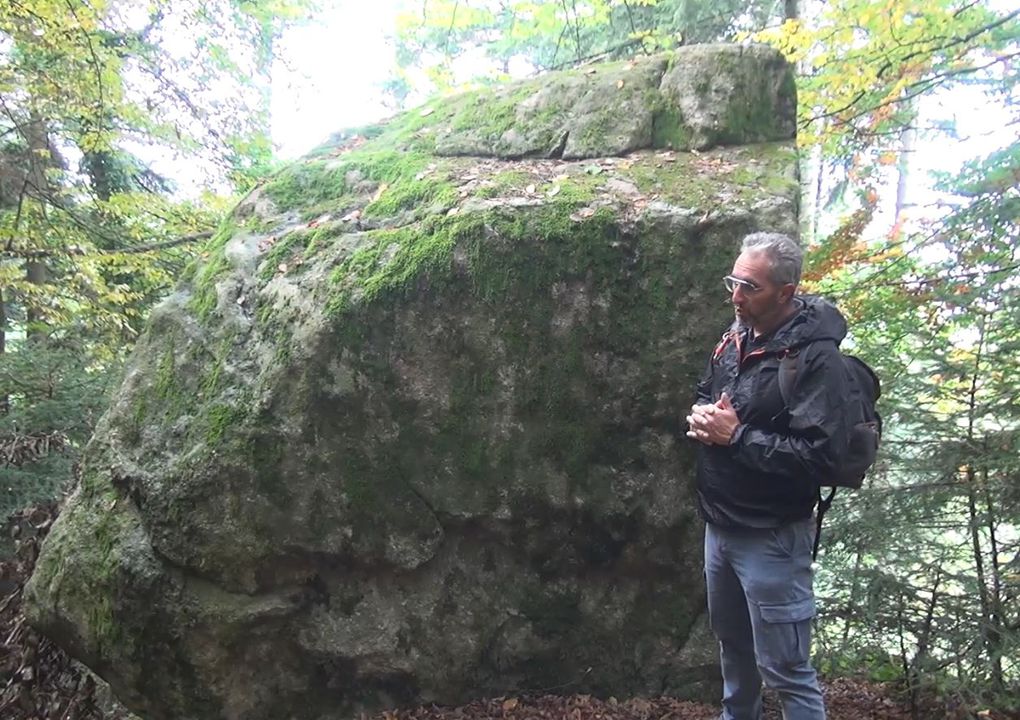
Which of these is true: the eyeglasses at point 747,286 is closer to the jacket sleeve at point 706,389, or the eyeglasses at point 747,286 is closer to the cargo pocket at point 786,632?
the jacket sleeve at point 706,389

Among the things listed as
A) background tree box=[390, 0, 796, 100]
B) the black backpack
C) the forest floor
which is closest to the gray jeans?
the black backpack

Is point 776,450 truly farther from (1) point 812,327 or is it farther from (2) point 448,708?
(2) point 448,708

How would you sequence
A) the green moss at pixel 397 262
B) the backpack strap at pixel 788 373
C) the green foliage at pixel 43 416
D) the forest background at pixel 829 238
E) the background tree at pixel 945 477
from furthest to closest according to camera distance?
1. the green foliage at pixel 43 416
2. the forest background at pixel 829 238
3. the background tree at pixel 945 477
4. the green moss at pixel 397 262
5. the backpack strap at pixel 788 373

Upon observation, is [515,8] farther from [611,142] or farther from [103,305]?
[103,305]

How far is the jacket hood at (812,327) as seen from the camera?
2312 millimetres

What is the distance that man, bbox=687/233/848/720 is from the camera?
2223 mm

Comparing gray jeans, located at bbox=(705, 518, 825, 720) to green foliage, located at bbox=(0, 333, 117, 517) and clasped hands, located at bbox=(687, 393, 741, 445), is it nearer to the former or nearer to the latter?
clasped hands, located at bbox=(687, 393, 741, 445)

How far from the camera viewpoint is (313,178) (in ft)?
14.9

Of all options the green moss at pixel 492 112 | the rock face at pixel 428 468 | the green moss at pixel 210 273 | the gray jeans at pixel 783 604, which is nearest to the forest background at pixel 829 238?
the rock face at pixel 428 468

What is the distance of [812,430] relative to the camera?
219cm

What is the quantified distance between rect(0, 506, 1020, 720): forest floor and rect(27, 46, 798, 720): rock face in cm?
10

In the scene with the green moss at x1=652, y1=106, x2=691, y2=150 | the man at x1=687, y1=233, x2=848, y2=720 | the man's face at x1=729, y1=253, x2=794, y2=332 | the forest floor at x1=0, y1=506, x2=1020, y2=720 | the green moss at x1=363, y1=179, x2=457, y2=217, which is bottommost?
the forest floor at x1=0, y1=506, x2=1020, y2=720

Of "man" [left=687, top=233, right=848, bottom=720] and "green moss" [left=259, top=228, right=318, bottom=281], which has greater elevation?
"green moss" [left=259, top=228, right=318, bottom=281]

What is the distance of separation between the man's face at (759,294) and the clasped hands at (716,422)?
0.33 metres
